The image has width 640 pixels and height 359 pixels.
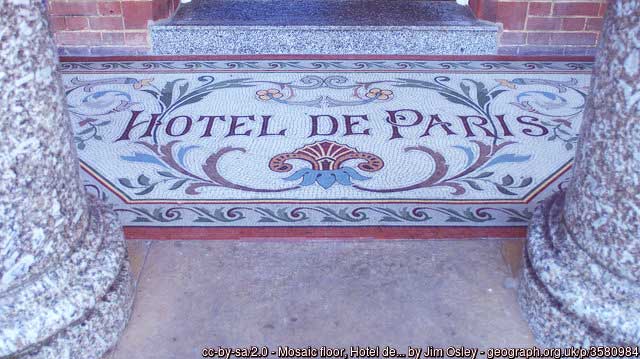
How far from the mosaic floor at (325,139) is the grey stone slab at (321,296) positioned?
16 centimetres

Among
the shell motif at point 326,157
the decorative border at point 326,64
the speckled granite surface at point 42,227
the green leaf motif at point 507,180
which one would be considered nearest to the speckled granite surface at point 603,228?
the green leaf motif at point 507,180

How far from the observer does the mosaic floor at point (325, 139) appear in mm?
2219

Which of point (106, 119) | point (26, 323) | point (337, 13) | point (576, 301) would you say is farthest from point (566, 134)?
point (26, 323)

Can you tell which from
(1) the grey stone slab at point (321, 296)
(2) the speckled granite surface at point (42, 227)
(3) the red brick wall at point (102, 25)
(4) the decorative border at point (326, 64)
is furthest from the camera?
(3) the red brick wall at point (102, 25)

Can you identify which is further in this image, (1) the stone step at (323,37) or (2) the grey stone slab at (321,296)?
(1) the stone step at (323,37)

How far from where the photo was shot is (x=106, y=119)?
2.83 m

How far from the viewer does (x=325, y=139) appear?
266 cm

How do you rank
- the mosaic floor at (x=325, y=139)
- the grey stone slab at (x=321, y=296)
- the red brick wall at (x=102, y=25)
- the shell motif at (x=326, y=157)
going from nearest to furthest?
the grey stone slab at (x=321, y=296)
the mosaic floor at (x=325, y=139)
the shell motif at (x=326, y=157)
the red brick wall at (x=102, y=25)

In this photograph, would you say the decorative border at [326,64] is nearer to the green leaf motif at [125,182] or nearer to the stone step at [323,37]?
the stone step at [323,37]

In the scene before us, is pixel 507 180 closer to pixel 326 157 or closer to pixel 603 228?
pixel 326 157

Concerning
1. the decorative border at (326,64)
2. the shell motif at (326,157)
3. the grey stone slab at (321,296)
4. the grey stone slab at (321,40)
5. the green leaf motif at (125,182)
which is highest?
the grey stone slab at (321,40)

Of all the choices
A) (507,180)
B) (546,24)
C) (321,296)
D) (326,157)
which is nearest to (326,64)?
(326,157)

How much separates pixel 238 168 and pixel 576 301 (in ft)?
4.54

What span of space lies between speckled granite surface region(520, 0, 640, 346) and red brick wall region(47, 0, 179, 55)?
2735 mm
